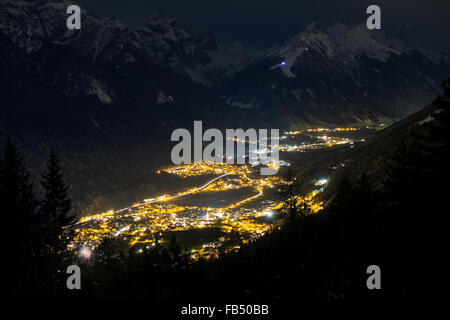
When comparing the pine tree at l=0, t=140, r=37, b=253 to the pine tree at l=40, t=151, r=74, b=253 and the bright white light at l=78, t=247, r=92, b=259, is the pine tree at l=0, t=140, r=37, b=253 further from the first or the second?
the bright white light at l=78, t=247, r=92, b=259

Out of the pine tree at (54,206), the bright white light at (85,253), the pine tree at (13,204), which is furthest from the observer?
the bright white light at (85,253)

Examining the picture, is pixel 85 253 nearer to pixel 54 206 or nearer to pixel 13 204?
pixel 54 206

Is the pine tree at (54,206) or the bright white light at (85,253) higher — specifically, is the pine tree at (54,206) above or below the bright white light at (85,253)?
above

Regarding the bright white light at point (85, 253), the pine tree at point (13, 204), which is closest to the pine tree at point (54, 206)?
the pine tree at point (13, 204)

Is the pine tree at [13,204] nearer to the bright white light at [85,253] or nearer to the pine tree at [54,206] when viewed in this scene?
the pine tree at [54,206]

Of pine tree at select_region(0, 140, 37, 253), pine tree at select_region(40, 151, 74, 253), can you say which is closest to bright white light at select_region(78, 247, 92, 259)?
pine tree at select_region(40, 151, 74, 253)
